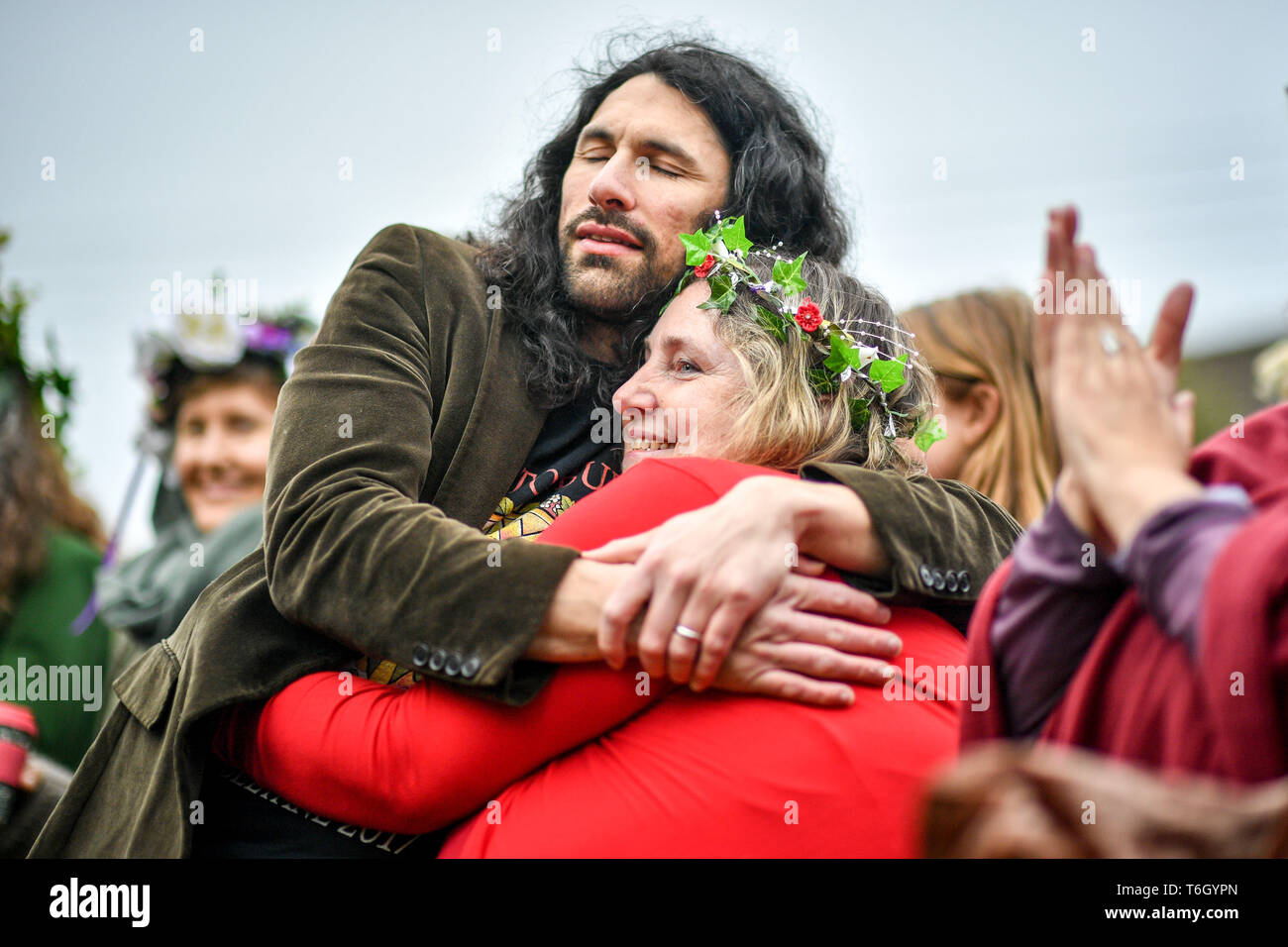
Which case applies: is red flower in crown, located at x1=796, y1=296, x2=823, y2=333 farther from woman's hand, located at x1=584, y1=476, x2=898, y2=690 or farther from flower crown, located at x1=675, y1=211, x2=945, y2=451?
woman's hand, located at x1=584, y1=476, x2=898, y2=690

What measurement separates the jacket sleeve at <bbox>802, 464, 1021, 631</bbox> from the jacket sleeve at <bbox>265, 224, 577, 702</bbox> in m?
0.49

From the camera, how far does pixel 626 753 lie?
171 cm

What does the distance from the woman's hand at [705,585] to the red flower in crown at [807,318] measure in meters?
0.71

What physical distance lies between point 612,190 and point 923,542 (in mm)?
1313

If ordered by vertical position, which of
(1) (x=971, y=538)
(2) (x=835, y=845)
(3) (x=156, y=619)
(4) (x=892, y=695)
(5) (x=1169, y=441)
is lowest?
(3) (x=156, y=619)

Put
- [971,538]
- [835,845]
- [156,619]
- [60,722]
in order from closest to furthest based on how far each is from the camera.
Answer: [835,845] < [971,538] < [60,722] < [156,619]

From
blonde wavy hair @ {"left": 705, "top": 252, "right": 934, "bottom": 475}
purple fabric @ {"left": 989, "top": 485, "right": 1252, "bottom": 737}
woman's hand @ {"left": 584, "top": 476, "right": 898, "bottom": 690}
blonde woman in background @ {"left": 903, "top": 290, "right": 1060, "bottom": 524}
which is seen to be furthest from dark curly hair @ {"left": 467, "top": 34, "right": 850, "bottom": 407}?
purple fabric @ {"left": 989, "top": 485, "right": 1252, "bottom": 737}

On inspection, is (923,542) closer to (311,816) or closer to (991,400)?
(311,816)

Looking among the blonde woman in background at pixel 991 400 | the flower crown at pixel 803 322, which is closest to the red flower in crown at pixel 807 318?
the flower crown at pixel 803 322

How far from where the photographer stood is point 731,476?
1867 millimetres

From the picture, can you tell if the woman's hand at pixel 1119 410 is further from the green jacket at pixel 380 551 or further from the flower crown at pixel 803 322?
the flower crown at pixel 803 322
